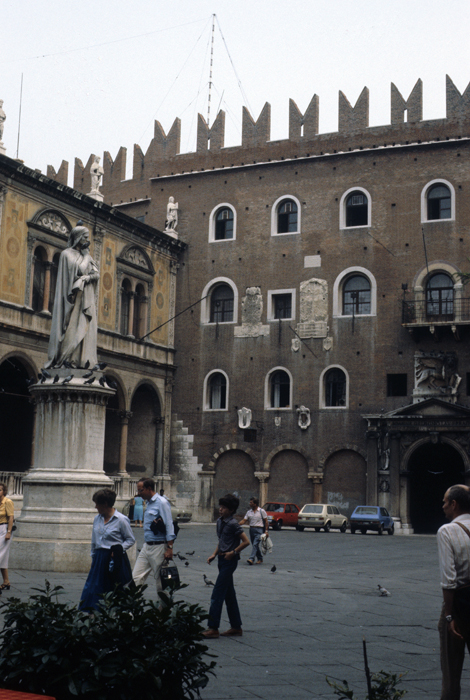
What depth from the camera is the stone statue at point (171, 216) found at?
1358 inches

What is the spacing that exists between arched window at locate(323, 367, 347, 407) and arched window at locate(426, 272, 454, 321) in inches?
150

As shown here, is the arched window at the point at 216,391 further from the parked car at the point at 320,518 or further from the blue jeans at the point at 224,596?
the blue jeans at the point at 224,596

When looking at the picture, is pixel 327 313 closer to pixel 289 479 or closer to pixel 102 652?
pixel 289 479

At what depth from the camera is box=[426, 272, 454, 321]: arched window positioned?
30344 millimetres

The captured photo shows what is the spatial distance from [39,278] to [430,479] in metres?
15.5

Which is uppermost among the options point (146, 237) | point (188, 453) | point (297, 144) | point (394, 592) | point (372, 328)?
point (297, 144)

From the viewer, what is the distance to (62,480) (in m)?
12.4

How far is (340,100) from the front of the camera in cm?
3275

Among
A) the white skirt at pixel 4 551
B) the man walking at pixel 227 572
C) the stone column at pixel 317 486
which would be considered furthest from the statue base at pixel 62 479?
the stone column at pixel 317 486

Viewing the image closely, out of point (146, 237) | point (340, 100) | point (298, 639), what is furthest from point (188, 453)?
point (298, 639)

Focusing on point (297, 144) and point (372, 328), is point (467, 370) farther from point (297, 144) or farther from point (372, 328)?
point (297, 144)

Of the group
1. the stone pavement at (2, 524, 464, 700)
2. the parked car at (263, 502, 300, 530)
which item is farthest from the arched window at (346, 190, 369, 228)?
the stone pavement at (2, 524, 464, 700)

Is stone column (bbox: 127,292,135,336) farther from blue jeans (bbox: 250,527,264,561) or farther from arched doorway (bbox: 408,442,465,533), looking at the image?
blue jeans (bbox: 250,527,264,561)

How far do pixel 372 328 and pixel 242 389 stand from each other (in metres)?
5.39
